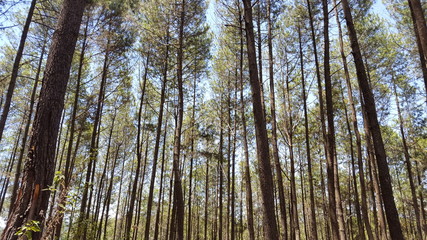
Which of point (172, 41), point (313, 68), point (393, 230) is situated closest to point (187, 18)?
point (172, 41)

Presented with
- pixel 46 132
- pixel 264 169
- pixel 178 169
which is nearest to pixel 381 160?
pixel 264 169

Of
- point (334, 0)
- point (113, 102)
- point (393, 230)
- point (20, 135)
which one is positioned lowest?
point (393, 230)

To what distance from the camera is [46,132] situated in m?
2.66

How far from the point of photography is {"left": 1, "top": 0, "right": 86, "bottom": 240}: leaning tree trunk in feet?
7.86

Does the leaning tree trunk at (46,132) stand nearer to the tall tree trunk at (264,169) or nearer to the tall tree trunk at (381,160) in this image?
the tall tree trunk at (264,169)

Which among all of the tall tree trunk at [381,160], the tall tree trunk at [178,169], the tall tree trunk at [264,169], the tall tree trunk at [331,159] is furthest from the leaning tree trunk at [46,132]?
the tall tree trunk at [331,159]

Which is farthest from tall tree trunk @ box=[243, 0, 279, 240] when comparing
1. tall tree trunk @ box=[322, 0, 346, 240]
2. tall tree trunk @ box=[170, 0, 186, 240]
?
tall tree trunk @ box=[170, 0, 186, 240]

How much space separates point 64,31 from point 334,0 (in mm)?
8984

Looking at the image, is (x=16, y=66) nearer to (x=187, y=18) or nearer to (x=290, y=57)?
(x=187, y=18)

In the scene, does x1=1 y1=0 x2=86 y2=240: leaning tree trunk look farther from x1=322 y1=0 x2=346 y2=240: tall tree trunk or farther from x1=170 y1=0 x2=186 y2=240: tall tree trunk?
x1=322 y1=0 x2=346 y2=240: tall tree trunk

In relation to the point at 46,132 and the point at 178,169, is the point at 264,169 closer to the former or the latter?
the point at 46,132

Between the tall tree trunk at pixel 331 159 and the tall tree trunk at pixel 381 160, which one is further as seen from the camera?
the tall tree trunk at pixel 331 159

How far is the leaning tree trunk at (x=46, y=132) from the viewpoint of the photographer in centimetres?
240

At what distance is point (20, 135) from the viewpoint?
17078mm
